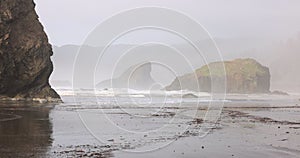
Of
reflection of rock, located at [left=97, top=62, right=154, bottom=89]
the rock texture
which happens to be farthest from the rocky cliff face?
the rock texture

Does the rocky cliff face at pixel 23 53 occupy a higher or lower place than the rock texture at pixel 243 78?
higher

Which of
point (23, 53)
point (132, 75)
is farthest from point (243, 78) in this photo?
point (132, 75)

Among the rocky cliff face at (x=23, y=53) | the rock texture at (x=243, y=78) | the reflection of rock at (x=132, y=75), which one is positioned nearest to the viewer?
the reflection of rock at (x=132, y=75)

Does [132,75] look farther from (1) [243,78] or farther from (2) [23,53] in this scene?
(1) [243,78]

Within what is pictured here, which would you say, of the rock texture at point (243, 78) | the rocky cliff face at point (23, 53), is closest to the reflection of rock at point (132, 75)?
the rocky cliff face at point (23, 53)

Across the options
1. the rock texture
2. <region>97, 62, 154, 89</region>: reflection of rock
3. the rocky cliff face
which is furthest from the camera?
the rock texture

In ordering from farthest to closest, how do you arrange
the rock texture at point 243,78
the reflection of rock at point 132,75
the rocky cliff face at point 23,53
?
the rock texture at point 243,78, the rocky cliff face at point 23,53, the reflection of rock at point 132,75

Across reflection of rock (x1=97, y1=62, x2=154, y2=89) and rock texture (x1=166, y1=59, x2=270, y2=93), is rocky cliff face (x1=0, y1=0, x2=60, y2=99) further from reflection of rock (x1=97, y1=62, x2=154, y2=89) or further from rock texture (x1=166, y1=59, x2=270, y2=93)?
rock texture (x1=166, y1=59, x2=270, y2=93)

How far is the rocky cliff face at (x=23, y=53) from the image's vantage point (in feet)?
177

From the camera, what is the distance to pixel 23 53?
58.2 metres

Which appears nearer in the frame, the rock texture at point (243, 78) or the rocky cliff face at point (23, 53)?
the rocky cliff face at point (23, 53)

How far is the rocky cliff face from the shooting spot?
54.1 m

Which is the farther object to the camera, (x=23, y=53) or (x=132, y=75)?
(x=23, y=53)

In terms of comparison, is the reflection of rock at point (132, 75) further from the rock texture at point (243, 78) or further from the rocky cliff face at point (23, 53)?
the rock texture at point (243, 78)
